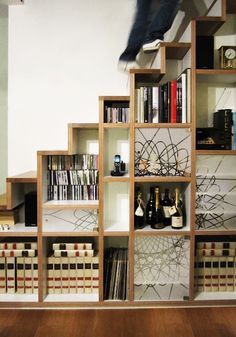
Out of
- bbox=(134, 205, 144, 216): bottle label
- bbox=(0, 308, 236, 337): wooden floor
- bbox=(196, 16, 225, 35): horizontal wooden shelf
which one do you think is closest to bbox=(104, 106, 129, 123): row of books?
bbox=(134, 205, 144, 216): bottle label

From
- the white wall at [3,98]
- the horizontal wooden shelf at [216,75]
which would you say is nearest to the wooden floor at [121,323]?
the white wall at [3,98]

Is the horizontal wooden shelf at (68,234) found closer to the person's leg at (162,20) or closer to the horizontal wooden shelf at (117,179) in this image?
the horizontal wooden shelf at (117,179)

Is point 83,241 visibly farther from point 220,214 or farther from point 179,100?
point 179,100

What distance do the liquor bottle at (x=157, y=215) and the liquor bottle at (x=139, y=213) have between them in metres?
0.08

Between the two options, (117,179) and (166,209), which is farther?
(166,209)

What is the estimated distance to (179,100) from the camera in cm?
186

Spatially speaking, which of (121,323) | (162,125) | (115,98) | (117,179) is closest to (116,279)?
(121,323)

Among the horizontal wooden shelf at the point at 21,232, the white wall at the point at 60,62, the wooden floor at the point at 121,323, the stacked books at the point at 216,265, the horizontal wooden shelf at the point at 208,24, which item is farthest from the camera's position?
the white wall at the point at 60,62

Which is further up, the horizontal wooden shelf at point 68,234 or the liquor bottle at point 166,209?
the liquor bottle at point 166,209

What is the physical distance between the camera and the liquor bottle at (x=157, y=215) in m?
1.94

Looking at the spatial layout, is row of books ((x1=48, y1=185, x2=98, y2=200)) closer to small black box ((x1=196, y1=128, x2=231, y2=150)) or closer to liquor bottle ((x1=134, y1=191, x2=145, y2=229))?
liquor bottle ((x1=134, y1=191, x2=145, y2=229))

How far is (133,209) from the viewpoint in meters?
1.86

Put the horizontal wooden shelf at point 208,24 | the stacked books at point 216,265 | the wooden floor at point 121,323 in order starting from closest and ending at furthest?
the wooden floor at point 121,323 → the horizontal wooden shelf at point 208,24 → the stacked books at point 216,265

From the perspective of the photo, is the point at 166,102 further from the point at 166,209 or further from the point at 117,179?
the point at 166,209
